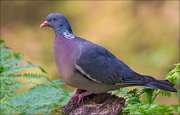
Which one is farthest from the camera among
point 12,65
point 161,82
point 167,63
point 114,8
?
point 114,8

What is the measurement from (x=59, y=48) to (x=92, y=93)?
0.41m

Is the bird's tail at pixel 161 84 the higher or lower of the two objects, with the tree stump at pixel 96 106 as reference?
higher

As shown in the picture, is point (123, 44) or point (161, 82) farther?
point (123, 44)

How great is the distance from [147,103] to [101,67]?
0.43m

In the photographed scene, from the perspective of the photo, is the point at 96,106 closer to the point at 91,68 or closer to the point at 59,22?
the point at 91,68

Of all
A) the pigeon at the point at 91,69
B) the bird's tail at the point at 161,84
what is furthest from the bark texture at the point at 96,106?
the bird's tail at the point at 161,84

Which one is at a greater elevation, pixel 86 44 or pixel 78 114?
pixel 86 44

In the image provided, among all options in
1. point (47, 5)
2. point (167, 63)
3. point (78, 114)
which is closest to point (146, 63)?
point (167, 63)

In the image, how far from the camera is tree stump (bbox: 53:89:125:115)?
12.3ft

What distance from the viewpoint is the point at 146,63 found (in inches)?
403

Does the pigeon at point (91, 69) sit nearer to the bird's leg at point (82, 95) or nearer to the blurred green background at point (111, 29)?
the bird's leg at point (82, 95)

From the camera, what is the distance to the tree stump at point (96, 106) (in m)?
3.74

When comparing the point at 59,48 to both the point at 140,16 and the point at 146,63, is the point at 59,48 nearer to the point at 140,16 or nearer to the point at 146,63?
the point at 146,63

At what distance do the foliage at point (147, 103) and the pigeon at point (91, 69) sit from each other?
8 centimetres
